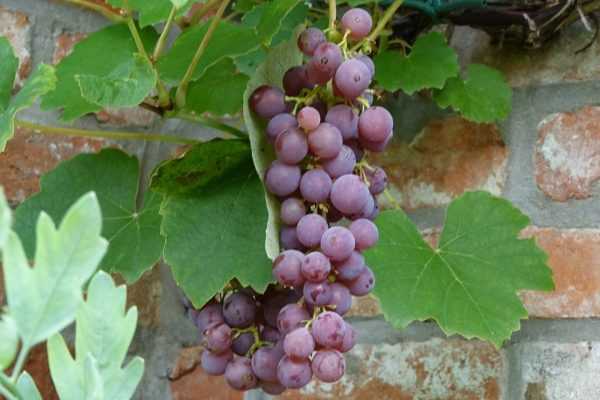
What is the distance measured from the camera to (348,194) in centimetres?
56

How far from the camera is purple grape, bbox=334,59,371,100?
1.88 ft

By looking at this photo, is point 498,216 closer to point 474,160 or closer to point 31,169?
point 474,160

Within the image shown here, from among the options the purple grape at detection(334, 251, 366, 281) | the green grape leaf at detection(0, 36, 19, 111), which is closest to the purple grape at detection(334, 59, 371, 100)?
the purple grape at detection(334, 251, 366, 281)

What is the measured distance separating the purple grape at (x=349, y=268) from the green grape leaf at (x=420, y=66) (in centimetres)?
28

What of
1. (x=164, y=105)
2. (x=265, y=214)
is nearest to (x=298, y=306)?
(x=265, y=214)

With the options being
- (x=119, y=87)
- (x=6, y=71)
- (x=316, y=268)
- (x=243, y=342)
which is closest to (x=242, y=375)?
(x=243, y=342)

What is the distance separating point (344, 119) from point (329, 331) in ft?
0.47

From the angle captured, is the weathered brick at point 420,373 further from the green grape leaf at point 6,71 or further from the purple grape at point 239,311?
the green grape leaf at point 6,71

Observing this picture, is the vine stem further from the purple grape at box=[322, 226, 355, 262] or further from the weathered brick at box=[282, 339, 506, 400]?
the weathered brick at box=[282, 339, 506, 400]

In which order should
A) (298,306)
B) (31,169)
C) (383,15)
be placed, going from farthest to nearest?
(31,169) < (383,15) < (298,306)

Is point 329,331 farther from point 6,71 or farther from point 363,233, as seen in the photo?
point 6,71

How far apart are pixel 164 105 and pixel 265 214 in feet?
0.44

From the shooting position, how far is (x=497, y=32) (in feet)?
2.87

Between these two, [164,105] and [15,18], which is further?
[15,18]
